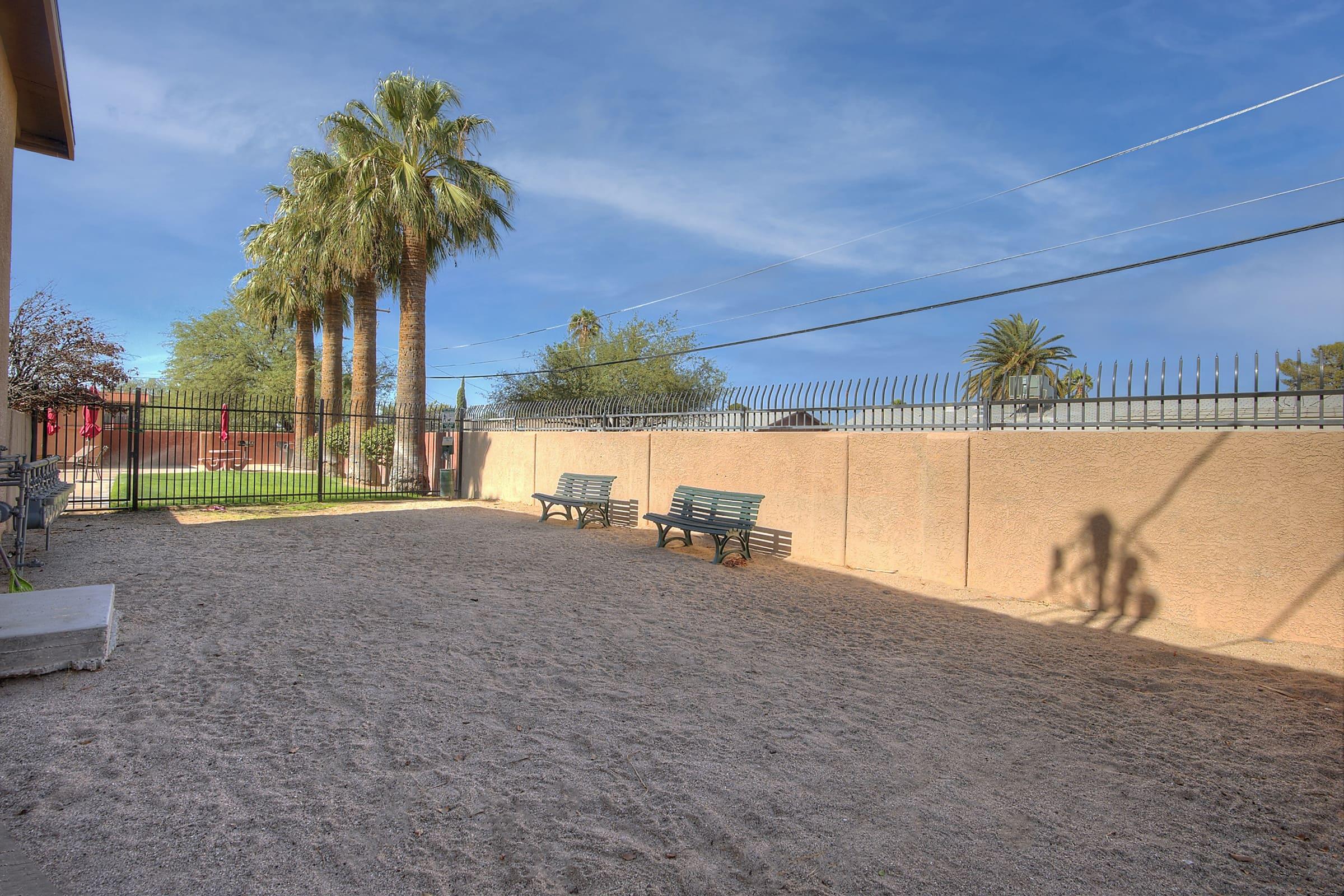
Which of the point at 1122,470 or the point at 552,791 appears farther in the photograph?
the point at 1122,470

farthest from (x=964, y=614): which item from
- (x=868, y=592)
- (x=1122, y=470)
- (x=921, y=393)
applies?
(x=921, y=393)

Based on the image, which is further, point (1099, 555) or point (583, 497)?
point (583, 497)

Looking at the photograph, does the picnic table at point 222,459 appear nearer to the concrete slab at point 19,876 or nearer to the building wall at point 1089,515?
the building wall at point 1089,515

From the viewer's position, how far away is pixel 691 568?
825cm

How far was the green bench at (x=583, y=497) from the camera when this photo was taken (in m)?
11.5

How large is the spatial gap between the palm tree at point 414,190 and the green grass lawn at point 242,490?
153 cm

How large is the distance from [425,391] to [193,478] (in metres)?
9.42

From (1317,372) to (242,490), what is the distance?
19.4 m

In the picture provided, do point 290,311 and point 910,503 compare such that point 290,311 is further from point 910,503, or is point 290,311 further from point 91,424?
point 910,503

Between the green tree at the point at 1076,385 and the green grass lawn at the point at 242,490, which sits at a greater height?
the green tree at the point at 1076,385

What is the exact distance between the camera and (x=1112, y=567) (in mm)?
6324

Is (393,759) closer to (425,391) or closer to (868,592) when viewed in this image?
(868,592)

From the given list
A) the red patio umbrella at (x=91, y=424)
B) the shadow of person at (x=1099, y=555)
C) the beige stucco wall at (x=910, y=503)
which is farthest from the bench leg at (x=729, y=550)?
the red patio umbrella at (x=91, y=424)

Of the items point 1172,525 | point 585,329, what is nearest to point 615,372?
point 585,329
